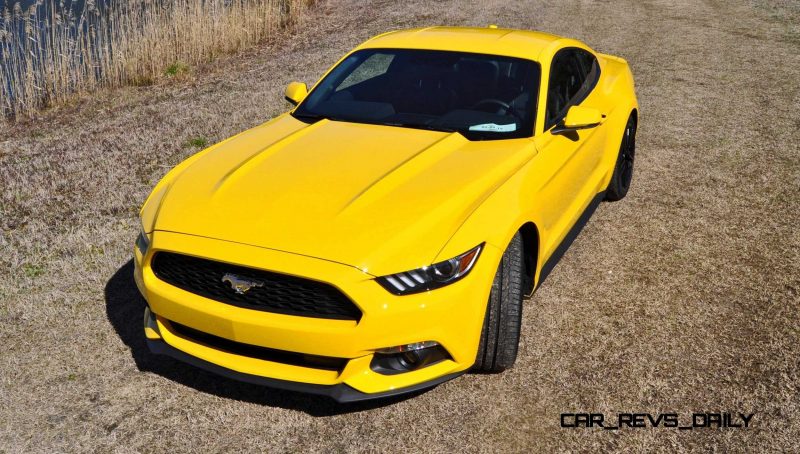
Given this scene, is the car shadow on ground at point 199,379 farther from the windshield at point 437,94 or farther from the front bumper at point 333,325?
the windshield at point 437,94

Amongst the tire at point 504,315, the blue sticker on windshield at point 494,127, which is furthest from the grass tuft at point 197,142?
the tire at point 504,315

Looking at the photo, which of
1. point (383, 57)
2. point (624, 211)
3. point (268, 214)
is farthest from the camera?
point (624, 211)

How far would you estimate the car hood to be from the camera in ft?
9.79

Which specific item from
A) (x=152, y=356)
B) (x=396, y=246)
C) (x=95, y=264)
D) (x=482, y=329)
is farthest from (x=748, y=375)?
(x=95, y=264)

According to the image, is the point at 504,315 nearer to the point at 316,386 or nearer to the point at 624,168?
the point at 316,386

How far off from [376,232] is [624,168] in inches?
131

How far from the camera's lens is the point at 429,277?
2941 mm

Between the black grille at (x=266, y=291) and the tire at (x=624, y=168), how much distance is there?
3205mm

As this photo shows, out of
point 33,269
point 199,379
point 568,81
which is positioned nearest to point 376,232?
point 199,379

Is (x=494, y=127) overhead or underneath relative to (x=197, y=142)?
overhead

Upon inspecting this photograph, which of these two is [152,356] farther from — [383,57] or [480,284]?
[383,57]

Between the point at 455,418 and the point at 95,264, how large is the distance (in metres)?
2.83

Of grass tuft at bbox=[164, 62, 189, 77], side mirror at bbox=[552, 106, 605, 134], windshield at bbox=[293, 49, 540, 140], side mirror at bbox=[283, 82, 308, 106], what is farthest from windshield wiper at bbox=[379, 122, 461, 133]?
grass tuft at bbox=[164, 62, 189, 77]

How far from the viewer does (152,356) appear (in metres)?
3.81
